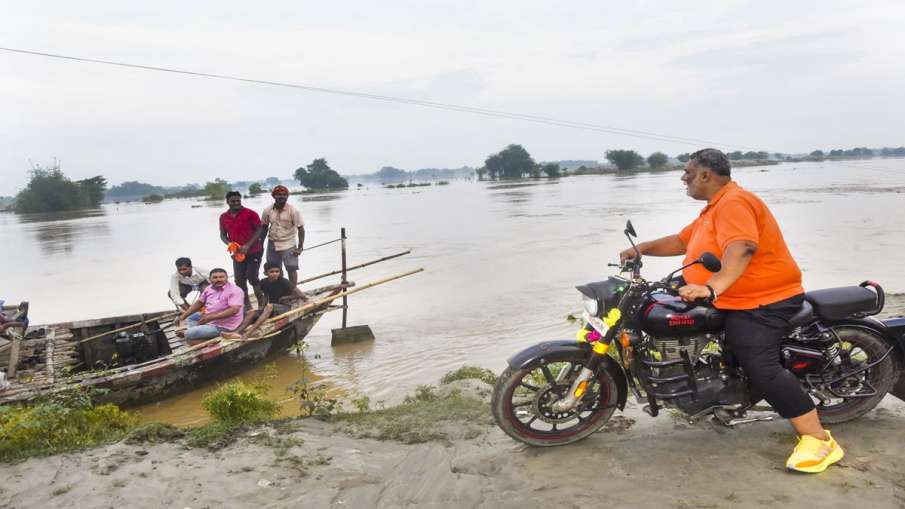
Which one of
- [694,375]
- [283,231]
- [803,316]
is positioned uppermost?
[283,231]

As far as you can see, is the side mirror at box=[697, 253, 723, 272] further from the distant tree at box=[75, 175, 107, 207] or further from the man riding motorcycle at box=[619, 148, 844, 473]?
the distant tree at box=[75, 175, 107, 207]

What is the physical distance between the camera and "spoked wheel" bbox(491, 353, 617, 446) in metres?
3.57

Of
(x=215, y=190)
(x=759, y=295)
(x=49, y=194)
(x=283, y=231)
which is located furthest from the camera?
(x=215, y=190)

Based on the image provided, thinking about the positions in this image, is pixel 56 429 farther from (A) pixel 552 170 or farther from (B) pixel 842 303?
(A) pixel 552 170

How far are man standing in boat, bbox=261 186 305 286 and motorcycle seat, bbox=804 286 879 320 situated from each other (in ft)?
24.5

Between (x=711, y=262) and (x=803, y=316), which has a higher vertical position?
(x=711, y=262)

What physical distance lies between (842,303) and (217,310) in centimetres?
694

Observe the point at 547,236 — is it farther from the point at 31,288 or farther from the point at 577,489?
the point at 577,489

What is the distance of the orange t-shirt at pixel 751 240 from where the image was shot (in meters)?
3.20

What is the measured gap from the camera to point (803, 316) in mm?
3428

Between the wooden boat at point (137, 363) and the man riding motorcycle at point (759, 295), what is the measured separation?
513 cm

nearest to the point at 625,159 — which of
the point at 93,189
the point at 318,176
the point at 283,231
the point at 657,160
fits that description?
the point at 657,160

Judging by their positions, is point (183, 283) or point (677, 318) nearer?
point (677, 318)

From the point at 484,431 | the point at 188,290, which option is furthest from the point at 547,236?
the point at 484,431
